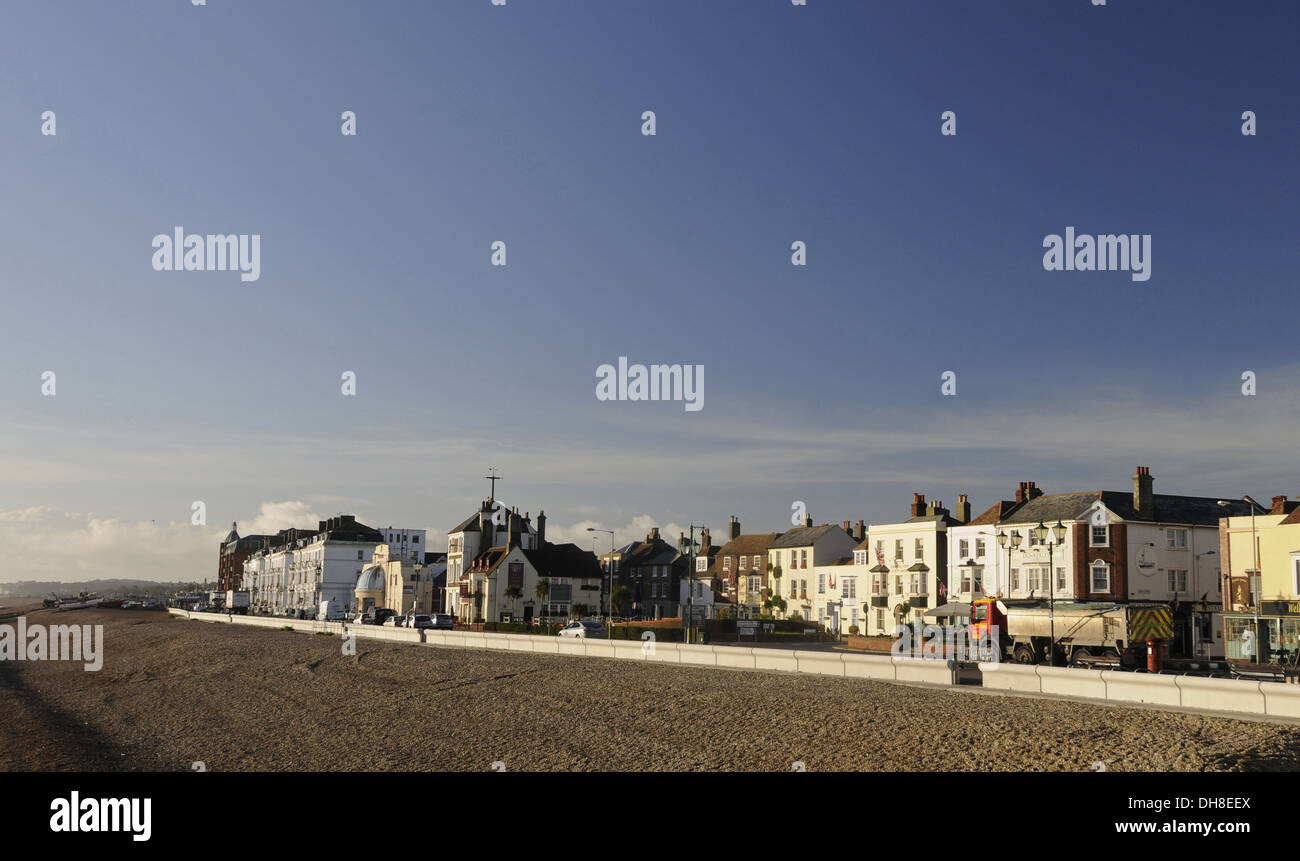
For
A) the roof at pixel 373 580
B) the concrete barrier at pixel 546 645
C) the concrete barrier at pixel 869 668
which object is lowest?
the roof at pixel 373 580

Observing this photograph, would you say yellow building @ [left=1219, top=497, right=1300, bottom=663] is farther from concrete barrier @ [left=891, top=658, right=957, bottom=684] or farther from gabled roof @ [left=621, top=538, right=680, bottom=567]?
gabled roof @ [left=621, top=538, right=680, bottom=567]

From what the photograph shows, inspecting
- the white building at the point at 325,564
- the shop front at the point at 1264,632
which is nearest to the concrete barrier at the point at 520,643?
the shop front at the point at 1264,632

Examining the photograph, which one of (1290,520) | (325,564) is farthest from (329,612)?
(1290,520)

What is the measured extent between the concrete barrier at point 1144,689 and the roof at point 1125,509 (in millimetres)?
39325

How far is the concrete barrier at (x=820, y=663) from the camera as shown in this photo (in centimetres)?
3562

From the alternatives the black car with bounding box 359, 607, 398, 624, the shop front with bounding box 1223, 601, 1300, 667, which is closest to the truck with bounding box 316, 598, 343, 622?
the black car with bounding box 359, 607, 398, 624

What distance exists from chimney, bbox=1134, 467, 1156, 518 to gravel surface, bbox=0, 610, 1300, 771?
1485 inches

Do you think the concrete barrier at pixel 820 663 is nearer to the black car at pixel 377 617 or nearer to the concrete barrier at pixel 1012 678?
the concrete barrier at pixel 1012 678

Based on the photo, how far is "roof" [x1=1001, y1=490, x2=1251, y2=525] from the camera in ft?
206
